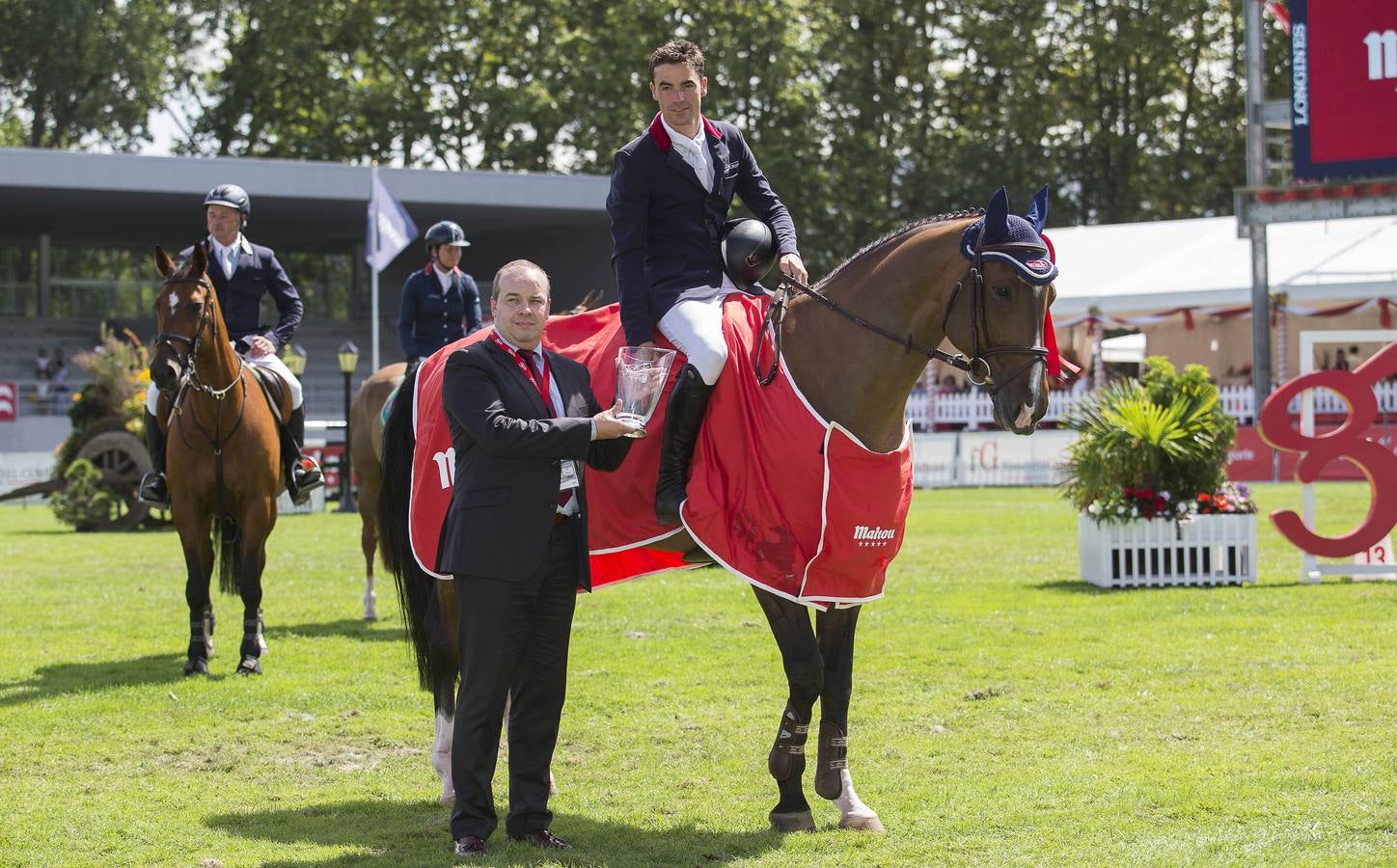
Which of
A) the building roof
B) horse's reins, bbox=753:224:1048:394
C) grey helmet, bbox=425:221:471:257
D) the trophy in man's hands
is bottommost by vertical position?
the trophy in man's hands

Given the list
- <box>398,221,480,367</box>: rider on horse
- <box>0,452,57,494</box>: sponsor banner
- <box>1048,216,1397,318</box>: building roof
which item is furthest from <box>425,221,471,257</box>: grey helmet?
<box>1048,216,1397,318</box>: building roof

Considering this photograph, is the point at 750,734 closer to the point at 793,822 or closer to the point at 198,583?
the point at 793,822

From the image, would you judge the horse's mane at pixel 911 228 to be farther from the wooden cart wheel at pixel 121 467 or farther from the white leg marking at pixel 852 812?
the wooden cart wheel at pixel 121 467

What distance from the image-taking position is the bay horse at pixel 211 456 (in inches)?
347

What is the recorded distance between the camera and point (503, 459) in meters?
5.08

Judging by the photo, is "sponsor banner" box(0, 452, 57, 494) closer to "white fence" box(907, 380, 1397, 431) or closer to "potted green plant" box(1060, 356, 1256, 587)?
"white fence" box(907, 380, 1397, 431)

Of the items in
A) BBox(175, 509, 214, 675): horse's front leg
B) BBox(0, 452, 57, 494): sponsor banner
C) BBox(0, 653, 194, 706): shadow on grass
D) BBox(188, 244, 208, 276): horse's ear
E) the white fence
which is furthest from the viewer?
the white fence

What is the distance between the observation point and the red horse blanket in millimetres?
5477

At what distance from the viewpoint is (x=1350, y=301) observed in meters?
29.4

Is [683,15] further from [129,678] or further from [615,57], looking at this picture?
[129,678]

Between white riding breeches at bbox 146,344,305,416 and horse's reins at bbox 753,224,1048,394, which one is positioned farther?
white riding breeches at bbox 146,344,305,416

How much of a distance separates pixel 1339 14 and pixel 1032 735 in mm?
18287

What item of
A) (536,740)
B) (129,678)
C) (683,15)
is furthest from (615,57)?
(536,740)

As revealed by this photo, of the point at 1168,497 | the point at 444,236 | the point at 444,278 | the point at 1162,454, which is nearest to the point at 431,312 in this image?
the point at 444,278
